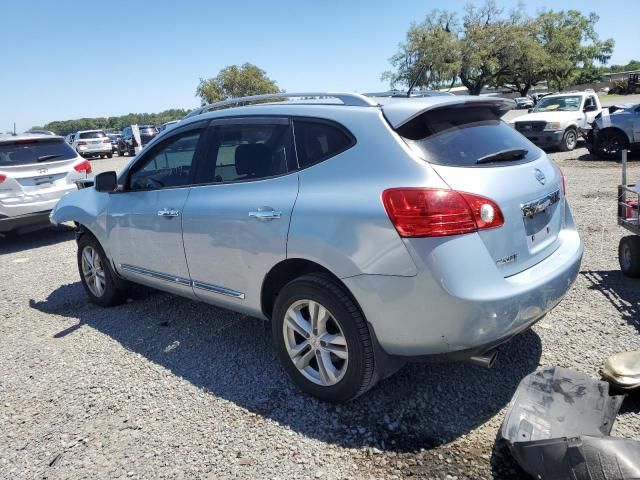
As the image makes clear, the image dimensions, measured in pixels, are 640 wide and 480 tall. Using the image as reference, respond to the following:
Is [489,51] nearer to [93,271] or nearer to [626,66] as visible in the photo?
[93,271]

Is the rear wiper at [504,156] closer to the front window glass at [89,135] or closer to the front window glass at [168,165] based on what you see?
the front window glass at [168,165]

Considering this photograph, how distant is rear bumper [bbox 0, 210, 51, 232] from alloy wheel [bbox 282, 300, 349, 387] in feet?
22.0

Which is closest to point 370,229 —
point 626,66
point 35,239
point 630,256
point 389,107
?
point 389,107

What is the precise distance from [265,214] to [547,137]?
14812 mm

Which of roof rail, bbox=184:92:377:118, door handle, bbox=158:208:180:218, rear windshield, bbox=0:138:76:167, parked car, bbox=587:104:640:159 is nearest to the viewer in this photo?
roof rail, bbox=184:92:377:118

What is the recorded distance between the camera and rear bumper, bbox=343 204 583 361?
2.46m

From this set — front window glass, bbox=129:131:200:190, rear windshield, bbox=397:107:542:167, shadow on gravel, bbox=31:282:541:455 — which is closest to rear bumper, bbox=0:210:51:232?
shadow on gravel, bbox=31:282:541:455

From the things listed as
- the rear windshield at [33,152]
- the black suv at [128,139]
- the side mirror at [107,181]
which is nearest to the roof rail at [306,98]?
the side mirror at [107,181]

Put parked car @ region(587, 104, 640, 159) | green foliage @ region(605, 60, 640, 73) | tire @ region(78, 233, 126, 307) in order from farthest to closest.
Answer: green foliage @ region(605, 60, 640, 73), parked car @ region(587, 104, 640, 159), tire @ region(78, 233, 126, 307)

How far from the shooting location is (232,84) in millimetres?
58969

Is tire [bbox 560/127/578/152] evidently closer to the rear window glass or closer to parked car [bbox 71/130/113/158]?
the rear window glass

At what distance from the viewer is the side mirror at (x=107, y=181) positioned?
454 centimetres

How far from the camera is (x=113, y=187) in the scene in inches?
178

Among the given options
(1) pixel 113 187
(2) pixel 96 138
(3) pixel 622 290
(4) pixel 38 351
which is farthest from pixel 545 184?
(2) pixel 96 138
